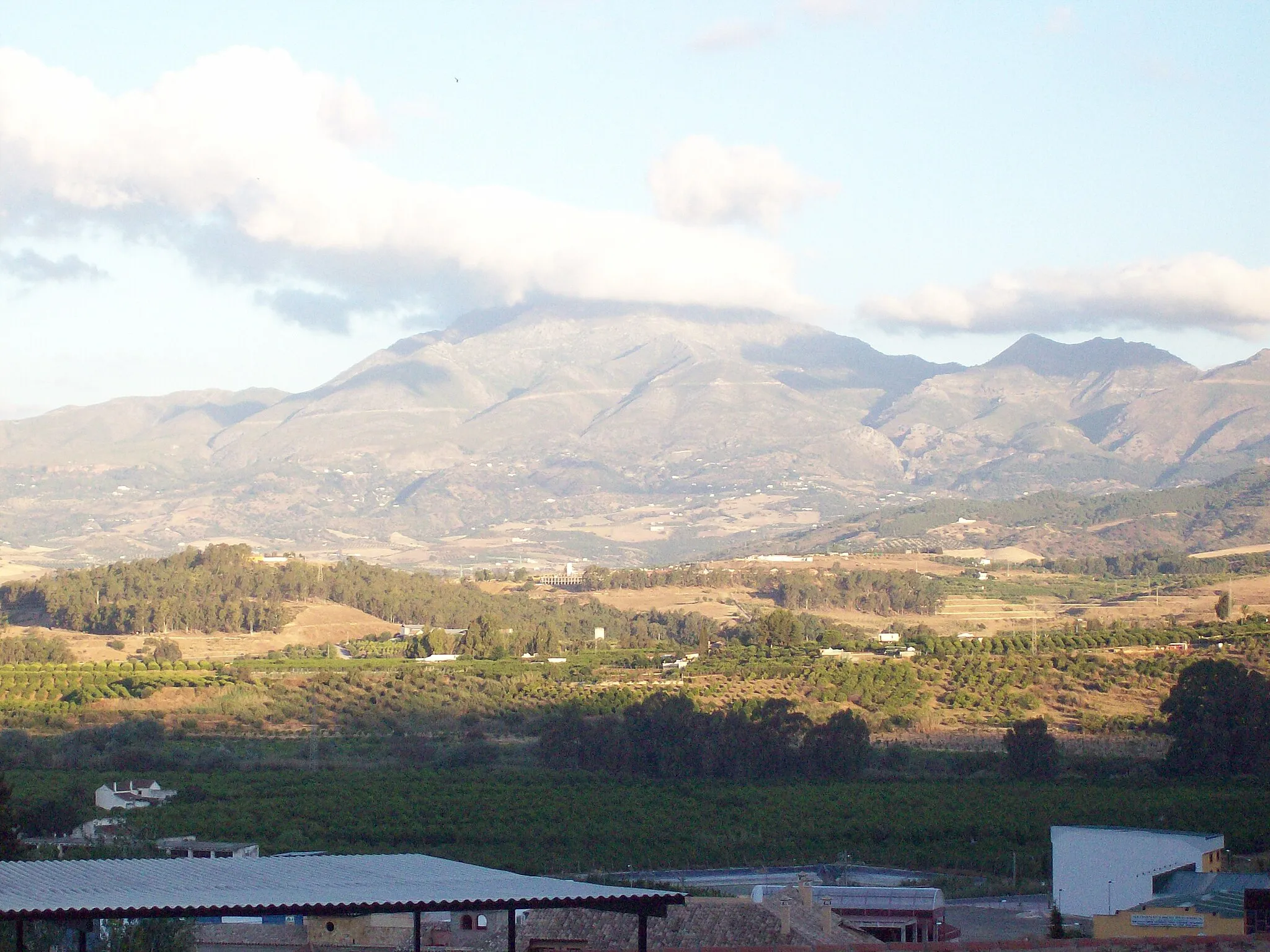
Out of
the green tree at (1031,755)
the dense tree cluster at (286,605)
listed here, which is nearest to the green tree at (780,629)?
the dense tree cluster at (286,605)

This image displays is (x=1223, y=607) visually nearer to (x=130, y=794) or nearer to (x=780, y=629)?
(x=780, y=629)

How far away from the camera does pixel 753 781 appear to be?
53.7 metres

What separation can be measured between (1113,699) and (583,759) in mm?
21302

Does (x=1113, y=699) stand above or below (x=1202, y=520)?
below

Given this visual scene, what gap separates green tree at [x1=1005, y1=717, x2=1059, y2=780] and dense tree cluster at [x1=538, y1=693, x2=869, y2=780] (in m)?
4.59

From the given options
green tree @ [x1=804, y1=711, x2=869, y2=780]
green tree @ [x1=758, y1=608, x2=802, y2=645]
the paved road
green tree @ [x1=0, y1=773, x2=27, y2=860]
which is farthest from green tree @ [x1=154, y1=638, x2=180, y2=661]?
green tree @ [x1=0, y1=773, x2=27, y2=860]

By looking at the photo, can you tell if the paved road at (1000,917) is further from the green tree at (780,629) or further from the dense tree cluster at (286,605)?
the dense tree cluster at (286,605)

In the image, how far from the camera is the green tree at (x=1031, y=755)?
177 ft

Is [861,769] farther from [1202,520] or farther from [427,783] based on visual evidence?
[1202,520]

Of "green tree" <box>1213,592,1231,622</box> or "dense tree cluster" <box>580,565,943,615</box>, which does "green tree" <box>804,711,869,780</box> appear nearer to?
"green tree" <box>1213,592,1231,622</box>

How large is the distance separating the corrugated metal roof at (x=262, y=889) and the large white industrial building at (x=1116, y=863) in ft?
73.5

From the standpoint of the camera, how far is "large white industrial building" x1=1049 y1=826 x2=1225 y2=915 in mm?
35688

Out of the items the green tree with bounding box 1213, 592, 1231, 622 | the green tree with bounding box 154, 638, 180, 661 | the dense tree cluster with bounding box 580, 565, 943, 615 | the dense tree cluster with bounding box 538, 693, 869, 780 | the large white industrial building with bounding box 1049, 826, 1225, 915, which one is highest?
the dense tree cluster with bounding box 580, 565, 943, 615

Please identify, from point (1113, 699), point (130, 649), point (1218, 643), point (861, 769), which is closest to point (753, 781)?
point (861, 769)
